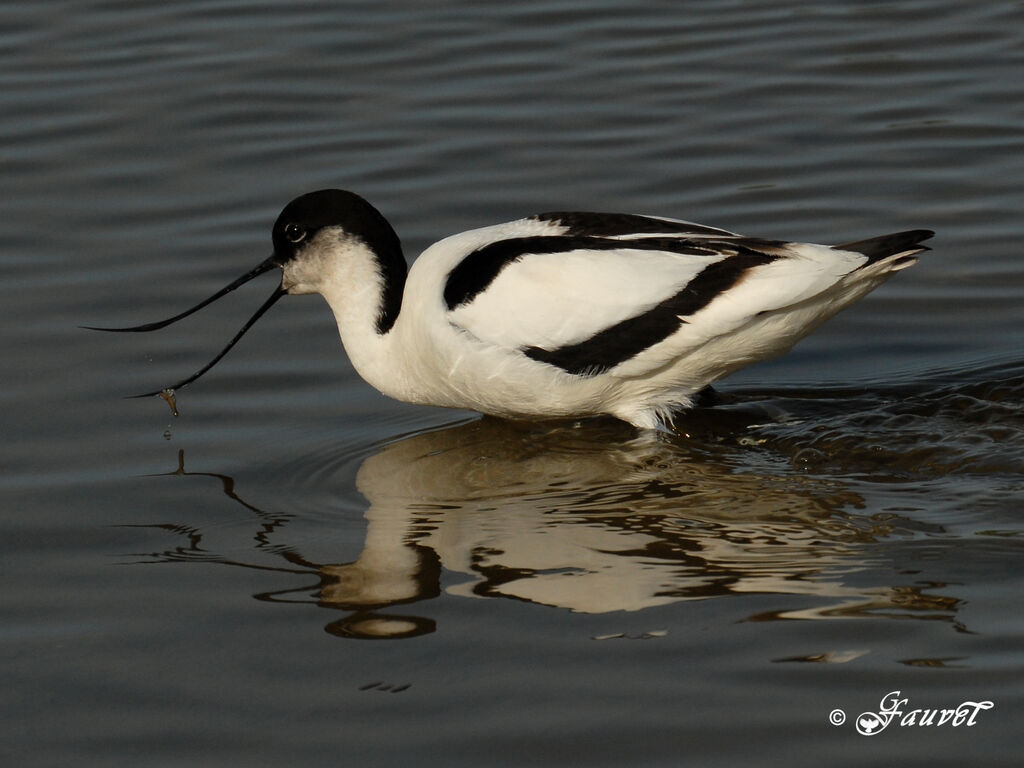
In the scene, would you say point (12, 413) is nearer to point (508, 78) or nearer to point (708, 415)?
point (708, 415)

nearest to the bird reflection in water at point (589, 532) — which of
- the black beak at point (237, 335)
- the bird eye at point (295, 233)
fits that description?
the black beak at point (237, 335)

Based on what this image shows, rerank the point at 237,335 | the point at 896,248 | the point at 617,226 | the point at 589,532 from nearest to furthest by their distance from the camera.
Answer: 1. the point at 589,532
2. the point at 896,248
3. the point at 617,226
4. the point at 237,335

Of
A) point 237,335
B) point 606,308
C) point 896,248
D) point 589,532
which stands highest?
point 896,248

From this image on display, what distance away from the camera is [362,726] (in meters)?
3.57

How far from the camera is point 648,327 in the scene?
5188mm

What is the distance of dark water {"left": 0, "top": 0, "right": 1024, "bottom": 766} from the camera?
365 centimetres

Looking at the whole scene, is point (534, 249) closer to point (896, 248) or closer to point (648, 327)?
point (648, 327)

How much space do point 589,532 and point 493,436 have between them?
3.58 ft

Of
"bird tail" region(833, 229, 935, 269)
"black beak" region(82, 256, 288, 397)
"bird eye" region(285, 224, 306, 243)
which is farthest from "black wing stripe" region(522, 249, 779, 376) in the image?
"black beak" region(82, 256, 288, 397)

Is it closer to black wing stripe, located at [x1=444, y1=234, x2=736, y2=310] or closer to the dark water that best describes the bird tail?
black wing stripe, located at [x1=444, y1=234, x2=736, y2=310]

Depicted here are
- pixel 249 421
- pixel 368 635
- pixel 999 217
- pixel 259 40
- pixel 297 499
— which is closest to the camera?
pixel 368 635

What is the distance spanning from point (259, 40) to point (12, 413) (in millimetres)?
4560

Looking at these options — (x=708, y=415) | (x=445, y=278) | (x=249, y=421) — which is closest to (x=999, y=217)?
(x=708, y=415)

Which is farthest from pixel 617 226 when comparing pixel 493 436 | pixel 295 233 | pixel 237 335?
pixel 237 335
